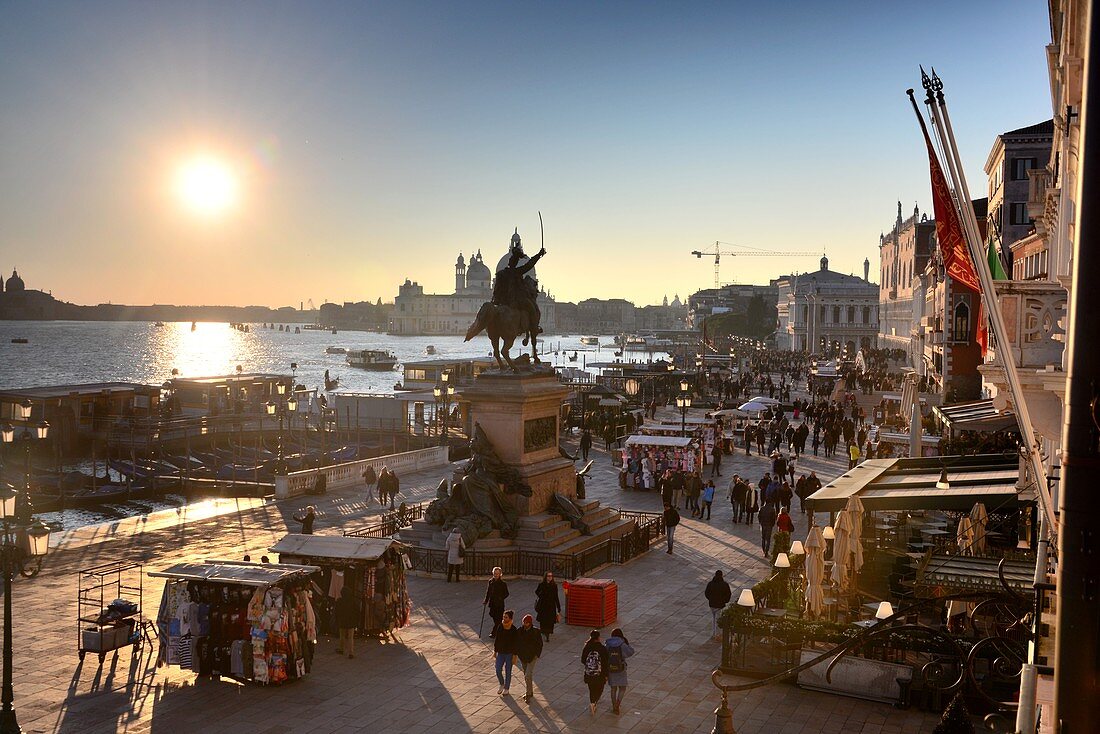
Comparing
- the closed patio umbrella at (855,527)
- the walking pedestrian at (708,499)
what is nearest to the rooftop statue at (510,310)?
the walking pedestrian at (708,499)

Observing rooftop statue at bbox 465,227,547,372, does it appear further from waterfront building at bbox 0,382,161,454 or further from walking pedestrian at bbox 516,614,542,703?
waterfront building at bbox 0,382,161,454

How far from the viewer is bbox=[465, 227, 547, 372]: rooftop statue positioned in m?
24.2

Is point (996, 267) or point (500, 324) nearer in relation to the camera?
point (996, 267)

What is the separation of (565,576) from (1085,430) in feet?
59.5

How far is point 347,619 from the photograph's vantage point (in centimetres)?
1633

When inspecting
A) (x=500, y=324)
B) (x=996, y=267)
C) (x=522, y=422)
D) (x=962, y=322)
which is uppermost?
(x=996, y=267)

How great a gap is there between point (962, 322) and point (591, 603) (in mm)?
37201

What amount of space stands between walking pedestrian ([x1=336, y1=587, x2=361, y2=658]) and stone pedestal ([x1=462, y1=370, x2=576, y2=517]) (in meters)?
7.17

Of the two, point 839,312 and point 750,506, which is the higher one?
point 839,312

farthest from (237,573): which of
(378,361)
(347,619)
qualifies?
(378,361)

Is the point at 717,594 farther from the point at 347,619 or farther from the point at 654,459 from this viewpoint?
the point at 654,459

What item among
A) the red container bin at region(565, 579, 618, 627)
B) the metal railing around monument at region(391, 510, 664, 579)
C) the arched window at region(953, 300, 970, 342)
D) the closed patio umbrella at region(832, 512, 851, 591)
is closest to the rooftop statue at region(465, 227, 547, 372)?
the metal railing around monument at region(391, 510, 664, 579)

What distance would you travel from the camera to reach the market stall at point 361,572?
650 inches

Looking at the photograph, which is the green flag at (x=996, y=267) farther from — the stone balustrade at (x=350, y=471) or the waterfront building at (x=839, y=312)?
the waterfront building at (x=839, y=312)
